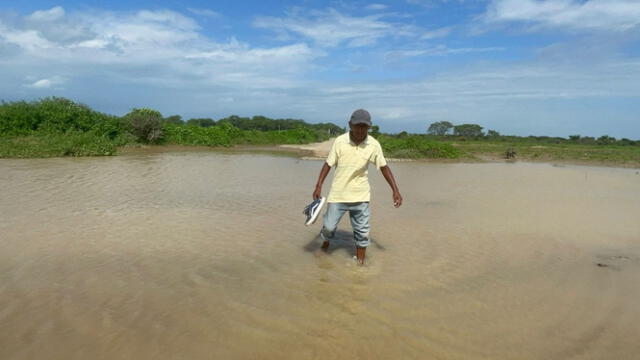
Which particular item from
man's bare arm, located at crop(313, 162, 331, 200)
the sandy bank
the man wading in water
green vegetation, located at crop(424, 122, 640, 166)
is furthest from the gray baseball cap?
green vegetation, located at crop(424, 122, 640, 166)

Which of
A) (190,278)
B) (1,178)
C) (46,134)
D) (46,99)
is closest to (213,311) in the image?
(190,278)

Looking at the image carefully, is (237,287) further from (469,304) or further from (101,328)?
(469,304)

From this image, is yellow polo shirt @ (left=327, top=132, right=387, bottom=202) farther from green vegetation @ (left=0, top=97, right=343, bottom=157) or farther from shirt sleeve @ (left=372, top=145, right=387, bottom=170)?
green vegetation @ (left=0, top=97, right=343, bottom=157)

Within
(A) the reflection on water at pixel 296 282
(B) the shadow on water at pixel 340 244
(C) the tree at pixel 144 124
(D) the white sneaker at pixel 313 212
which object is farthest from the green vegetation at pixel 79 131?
(D) the white sneaker at pixel 313 212

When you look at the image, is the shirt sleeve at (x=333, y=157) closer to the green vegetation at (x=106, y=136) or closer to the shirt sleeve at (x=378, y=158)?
the shirt sleeve at (x=378, y=158)

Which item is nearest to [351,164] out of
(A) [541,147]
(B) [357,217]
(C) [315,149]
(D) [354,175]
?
(D) [354,175]

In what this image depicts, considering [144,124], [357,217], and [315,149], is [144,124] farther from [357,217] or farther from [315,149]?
[357,217]

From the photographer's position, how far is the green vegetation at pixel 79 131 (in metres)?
18.9

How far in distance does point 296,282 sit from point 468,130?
58737 mm

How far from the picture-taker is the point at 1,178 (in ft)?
36.4

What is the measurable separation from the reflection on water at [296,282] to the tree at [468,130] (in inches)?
2032

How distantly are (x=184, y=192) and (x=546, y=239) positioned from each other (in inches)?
288

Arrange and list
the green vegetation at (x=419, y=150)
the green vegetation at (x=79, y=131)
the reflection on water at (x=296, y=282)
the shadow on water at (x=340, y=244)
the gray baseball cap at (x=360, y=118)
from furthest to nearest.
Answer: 1. the green vegetation at (x=419, y=150)
2. the green vegetation at (x=79, y=131)
3. the shadow on water at (x=340, y=244)
4. the gray baseball cap at (x=360, y=118)
5. the reflection on water at (x=296, y=282)

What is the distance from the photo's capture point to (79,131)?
2486cm
